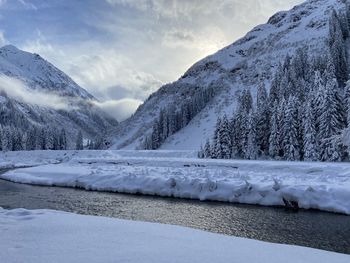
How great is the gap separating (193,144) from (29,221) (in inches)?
4964

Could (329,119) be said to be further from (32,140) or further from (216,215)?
(32,140)

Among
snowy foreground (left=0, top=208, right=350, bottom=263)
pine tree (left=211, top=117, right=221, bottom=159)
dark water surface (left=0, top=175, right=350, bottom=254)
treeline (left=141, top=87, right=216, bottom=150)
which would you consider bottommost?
dark water surface (left=0, top=175, right=350, bottom=254)

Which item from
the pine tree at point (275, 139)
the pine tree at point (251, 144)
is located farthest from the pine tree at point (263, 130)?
the pine tree at point (275, 139)

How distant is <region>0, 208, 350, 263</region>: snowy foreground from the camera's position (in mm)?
11219

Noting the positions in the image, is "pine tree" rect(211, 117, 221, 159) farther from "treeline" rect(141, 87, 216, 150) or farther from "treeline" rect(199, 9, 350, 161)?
"treeline" rect(141, 87, 216, 150)

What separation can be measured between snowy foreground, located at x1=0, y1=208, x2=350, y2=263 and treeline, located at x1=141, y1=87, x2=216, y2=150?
451ft

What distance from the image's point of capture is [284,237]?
71.7 feet

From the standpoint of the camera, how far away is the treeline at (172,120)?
158m

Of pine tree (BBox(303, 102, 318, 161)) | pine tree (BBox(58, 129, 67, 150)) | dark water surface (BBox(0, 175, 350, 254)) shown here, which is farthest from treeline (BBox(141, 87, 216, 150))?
dark water surface (BBox(0, 175, 350, 254))

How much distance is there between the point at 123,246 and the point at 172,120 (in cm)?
15459

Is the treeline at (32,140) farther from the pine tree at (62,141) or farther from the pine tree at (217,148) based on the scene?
the pine tree at (217,148)

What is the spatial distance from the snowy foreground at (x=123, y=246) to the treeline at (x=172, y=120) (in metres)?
137

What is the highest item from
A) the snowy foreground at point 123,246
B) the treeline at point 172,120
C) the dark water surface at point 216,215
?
the treeline at point 172,120

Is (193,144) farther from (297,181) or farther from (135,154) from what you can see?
(297,181)
